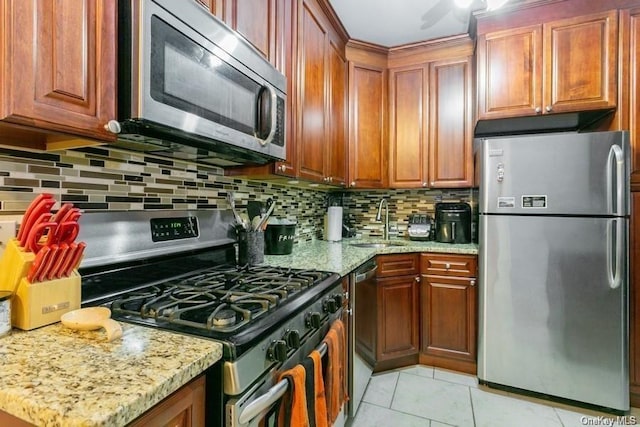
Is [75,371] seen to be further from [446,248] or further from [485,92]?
[485,92]

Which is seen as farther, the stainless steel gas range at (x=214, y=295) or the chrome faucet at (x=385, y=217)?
the chrome faucet at (x=385, y=217)

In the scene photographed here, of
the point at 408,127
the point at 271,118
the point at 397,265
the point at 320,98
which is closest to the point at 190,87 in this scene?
the point at 271,118

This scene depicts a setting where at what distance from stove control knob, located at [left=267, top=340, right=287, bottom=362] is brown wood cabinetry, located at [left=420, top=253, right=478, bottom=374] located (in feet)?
5.52

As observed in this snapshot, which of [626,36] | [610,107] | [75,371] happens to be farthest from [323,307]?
[626,36]

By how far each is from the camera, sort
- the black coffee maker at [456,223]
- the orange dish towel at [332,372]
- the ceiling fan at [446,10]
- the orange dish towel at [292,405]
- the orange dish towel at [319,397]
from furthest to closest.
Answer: the black coffee maker at [456,223], the ceiling fan at [446,10], the orange dish towel at [332,372], the orange dish towel at [319,397], the orange dish towel at [292,405]

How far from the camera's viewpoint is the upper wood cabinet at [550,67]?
196cm

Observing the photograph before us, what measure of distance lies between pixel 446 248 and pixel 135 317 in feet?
6.50

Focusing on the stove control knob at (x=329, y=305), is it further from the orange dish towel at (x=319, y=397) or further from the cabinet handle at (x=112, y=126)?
the cabinet handle at (x=112, y=126)

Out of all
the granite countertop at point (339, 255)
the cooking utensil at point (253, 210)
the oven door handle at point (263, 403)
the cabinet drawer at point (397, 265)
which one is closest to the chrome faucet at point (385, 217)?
the granite countertop at point (339, 255)

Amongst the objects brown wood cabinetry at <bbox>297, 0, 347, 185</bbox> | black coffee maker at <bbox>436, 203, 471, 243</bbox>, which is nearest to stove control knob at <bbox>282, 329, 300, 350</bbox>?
brown wood cabinetry at <bbox>297, 0, 347, 185</bbox>

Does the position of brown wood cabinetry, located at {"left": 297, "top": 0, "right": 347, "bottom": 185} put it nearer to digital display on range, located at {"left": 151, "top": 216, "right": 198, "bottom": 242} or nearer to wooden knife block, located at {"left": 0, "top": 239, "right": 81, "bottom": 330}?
digital display on range, located at {"left": 151, "top": 216, "right": 198, "bottom": 242}

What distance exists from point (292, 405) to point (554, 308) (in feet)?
5.70

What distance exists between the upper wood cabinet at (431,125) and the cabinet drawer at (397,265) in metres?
0.69

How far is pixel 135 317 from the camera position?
2.80 feet
